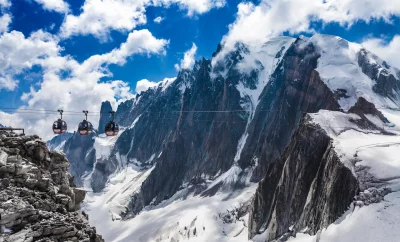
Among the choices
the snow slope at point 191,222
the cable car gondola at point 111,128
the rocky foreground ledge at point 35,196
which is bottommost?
the snow slope at point 191,222

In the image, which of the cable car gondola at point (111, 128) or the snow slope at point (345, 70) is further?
the snow slope at point (345, 70)

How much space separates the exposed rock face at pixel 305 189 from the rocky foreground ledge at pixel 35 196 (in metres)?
35.3

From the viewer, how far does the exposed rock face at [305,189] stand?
50.7m

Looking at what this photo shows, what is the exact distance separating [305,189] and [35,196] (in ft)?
173

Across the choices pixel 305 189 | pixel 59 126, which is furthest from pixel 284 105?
pixel 59 126

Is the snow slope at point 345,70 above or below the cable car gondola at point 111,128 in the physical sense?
above

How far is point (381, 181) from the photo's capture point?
156ft

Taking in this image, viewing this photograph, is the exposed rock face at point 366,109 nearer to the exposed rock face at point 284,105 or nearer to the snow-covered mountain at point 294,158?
the snow-covered mountain at point 294,158

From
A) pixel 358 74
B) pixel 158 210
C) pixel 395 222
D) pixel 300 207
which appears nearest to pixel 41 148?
pixel 395 222

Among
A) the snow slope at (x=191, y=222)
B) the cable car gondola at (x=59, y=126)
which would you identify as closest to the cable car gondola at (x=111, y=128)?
the cable car gondola at (x=59, y=126)

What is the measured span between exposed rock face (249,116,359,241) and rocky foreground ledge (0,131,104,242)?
35.3 m

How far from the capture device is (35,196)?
21.2 meters

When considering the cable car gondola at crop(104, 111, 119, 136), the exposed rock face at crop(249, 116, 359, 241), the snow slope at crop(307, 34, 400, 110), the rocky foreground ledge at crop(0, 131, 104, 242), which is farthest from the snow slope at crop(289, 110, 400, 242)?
the snow slope at crop(307, 34, 400, 110)

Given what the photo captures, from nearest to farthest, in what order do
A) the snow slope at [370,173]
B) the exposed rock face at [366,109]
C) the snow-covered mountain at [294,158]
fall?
the snow slope at [370,173], the snow-covered mountain at [294,158], the exposed rock face at [366,109]
